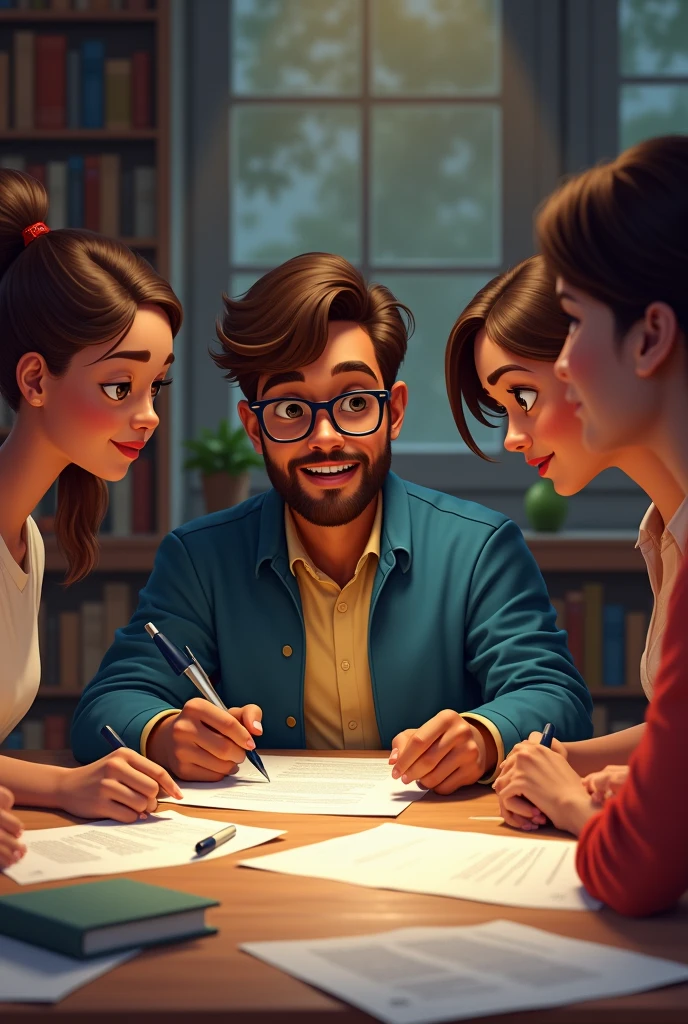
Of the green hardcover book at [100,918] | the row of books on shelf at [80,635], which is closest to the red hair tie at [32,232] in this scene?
the green hardcover book at [100,918]

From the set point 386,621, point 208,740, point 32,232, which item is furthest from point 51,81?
point 208,740

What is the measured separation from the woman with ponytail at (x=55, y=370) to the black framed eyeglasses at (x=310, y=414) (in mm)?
169

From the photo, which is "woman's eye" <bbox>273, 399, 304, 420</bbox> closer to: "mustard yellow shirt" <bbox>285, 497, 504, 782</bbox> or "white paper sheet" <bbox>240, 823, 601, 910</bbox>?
"mustard yellow shirt" <bbox>285, 497, 504, 782</bbox>

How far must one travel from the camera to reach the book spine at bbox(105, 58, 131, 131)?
12.3ft

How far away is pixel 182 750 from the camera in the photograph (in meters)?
1.42

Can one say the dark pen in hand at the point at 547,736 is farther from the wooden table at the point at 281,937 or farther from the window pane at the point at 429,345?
the window pane at the point at 429,345

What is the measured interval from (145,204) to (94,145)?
306 millimetres

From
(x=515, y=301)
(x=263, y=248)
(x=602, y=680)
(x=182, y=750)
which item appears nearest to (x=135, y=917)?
(x=182, y=750)

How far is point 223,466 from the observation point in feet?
12.0

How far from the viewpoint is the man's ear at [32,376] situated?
1.55 meters

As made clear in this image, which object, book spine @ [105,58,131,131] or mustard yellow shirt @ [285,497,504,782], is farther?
book spine @ [105,58,131,131]

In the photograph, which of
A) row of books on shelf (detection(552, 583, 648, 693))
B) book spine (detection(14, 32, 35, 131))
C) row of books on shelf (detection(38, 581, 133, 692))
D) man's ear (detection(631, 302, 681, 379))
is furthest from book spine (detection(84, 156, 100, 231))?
man's ear (detection(631, 302, 681, 379))

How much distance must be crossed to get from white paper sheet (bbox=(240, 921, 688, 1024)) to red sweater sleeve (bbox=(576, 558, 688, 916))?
0.07m

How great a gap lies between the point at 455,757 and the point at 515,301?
584mm
